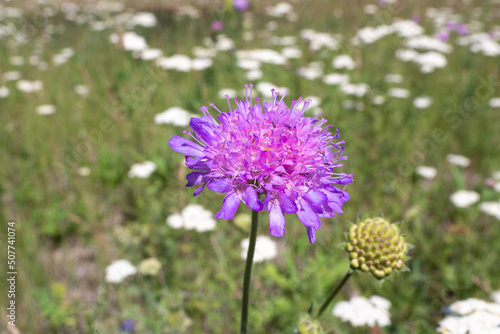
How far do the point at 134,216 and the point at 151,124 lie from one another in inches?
60.3

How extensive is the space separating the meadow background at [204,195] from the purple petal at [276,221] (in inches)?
28.4

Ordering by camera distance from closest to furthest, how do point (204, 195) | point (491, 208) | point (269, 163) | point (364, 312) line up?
point (269, 163) < point (364, 312) < point (491, 208) < point (204, 195)

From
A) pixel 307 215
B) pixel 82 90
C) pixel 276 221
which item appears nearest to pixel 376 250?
pixel 307 215

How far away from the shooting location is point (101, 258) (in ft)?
10.1

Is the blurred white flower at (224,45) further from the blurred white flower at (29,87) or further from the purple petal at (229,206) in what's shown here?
the purple petal at (229,206)

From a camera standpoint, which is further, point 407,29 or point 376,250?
point 407,29

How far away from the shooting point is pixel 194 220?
2.63 metres

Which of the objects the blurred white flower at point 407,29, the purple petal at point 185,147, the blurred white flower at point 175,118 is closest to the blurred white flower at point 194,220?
the blurred white flower at point 175,118

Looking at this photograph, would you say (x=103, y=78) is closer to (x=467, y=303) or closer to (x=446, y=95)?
(x=446, y=95)

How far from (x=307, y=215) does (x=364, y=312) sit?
3.41 feet

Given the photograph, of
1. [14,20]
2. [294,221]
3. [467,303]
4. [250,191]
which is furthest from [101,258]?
[14,20]

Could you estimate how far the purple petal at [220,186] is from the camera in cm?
112

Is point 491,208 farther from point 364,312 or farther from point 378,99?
point 378,99

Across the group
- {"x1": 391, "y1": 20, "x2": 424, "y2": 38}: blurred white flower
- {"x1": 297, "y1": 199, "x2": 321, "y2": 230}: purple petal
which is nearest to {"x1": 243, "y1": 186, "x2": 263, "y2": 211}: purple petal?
{"x1": 297, "y1": 199, "x2": 321, "y2": 230}: purple petal
